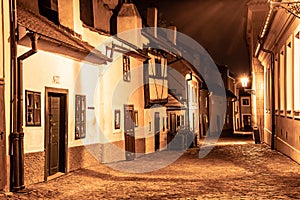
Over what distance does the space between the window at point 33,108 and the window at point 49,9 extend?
399 cm

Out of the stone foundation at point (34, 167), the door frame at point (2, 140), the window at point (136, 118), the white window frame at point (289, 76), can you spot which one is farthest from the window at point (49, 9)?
the white window frame at point (289, 76)

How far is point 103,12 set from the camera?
60.1 ft

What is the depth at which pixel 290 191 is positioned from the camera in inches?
390

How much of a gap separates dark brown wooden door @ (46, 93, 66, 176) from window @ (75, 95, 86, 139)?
780 mm

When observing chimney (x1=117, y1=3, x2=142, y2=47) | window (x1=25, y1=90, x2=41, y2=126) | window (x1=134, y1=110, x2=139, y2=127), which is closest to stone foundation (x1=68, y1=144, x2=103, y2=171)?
window (x1=25, y1=90, x2=41, y2=126)

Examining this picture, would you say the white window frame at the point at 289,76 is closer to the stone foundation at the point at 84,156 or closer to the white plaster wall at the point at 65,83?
the white plaster wall at the point at 65,83

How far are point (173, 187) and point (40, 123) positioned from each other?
11.7ft

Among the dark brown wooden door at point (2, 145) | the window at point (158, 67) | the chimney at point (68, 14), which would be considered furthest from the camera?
the window at point (158, 67)

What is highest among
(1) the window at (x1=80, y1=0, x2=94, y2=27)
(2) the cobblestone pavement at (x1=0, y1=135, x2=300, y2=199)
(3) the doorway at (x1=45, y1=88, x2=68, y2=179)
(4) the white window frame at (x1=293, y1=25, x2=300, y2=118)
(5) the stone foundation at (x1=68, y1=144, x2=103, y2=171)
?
(1) the window at (x1=80, y1=0, x2=94, y2=27)

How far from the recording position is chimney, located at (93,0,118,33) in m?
17.2

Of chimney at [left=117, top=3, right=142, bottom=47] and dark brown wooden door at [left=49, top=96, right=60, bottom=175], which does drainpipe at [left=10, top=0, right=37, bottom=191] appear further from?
chimney at [left=117, top=3, right=142, bottom=47]

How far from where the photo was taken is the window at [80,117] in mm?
13891

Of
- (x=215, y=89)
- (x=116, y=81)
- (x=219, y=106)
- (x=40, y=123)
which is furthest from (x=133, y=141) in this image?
(x=219, y=106)

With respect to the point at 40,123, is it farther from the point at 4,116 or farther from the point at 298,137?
the point at 298,137
